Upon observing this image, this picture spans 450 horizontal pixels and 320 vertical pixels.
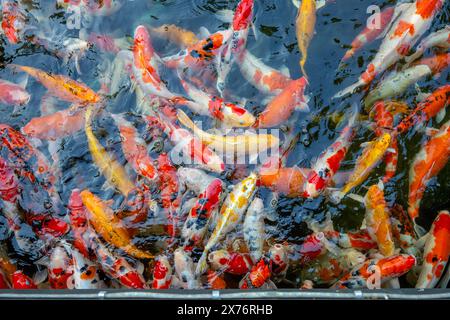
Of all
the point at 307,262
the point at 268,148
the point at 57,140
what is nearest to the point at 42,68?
the point at 57,140

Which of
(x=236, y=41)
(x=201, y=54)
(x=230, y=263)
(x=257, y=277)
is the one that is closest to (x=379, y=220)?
(x=257, y=277)

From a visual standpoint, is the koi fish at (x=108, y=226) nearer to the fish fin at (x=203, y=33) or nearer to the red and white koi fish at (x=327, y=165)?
the red and white koi fish at (x=327, y=165)

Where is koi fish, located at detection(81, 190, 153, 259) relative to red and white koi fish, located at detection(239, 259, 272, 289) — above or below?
above

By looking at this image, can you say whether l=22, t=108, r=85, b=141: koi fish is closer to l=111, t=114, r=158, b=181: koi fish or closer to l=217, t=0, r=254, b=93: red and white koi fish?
l=111, t=114, r=158, b=181: koi fish

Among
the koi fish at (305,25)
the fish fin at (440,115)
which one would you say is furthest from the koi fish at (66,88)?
the fish fin at (440,115)

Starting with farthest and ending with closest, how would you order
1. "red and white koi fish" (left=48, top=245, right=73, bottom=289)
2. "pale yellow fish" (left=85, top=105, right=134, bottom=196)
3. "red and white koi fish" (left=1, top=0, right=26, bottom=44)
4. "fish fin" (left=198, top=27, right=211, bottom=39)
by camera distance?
1. "red and white koi fish" (left=1, top=0, right=26, bottom=44)
2. "fish fin" (left=198, top=27, right=211, bottom=39)
3. "pale yellow fish" (left=85, top=105, right=134, bottom=196)
4. "red and white koi fish" (left=48, top=245, right=73, bottom=289)

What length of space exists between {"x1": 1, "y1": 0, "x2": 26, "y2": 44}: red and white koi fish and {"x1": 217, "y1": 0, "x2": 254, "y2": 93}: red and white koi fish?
215cm

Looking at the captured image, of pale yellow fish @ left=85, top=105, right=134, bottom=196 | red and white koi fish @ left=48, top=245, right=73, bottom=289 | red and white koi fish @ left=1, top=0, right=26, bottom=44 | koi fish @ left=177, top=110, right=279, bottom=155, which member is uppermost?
red and white koi fish @ left=1, top=0, right=26, bottom=44

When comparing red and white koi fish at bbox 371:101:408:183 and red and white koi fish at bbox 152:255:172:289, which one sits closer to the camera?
red and white koi fish at bbox 152:255:172:289

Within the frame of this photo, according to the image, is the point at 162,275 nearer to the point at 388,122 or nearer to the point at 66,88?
the point at 66,88

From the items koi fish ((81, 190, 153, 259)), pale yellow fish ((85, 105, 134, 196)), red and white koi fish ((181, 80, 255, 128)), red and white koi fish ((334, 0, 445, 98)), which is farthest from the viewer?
red and white koi fish ((334, 0, 445, 98))

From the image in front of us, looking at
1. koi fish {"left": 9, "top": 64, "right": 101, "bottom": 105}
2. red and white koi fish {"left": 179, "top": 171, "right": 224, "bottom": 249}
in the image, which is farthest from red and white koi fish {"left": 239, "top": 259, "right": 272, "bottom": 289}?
koi fish {"left": 9, "top": 64, "right": 101, "bottom": 105}

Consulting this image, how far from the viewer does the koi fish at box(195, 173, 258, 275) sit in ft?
13.5

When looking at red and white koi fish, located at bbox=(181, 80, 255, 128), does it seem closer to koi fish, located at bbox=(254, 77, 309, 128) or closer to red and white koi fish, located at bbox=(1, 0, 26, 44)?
koi fish, located at bbox=(254, 77, 309, 128)
